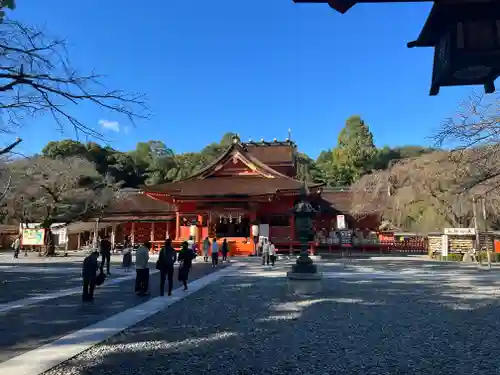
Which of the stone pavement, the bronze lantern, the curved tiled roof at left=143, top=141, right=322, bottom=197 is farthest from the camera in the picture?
the curved tiled roof at left=143, top=141, right=322, bottom=197

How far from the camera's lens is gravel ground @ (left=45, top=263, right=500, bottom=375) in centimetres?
480

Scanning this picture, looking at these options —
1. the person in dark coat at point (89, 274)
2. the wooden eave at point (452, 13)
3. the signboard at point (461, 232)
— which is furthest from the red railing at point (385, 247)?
the wooden eave at point (452, 13)

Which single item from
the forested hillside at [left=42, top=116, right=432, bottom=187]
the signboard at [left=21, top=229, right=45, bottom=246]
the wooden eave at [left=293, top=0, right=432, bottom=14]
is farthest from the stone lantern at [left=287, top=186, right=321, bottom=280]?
the forested hillside at [left=42, top=116, right=432, bottom=187]

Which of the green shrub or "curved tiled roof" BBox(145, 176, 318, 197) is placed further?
"curved tiled roof" BBox(145, 176, 318, 197)

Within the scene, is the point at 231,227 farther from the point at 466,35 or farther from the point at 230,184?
the point at 466,35

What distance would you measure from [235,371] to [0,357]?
3112mm

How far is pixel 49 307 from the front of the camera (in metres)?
8.69

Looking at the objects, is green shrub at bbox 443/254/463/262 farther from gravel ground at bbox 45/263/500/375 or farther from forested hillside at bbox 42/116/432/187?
forested hillside at bbox 42/116/432/187

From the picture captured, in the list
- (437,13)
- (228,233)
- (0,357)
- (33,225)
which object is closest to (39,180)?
(33,225)

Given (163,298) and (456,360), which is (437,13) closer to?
(456,360)

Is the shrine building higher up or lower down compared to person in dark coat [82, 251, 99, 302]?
higher up

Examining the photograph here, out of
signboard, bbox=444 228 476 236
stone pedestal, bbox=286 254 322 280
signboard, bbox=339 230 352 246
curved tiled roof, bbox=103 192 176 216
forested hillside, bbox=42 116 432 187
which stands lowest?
stone pedestal, bbox=286 254 322 280

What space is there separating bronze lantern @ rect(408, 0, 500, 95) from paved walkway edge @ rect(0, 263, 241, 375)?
5.50 meters

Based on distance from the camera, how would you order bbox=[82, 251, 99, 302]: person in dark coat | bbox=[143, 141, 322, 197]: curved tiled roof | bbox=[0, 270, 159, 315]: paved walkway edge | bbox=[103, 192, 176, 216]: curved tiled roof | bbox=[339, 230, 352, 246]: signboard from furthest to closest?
bbox=[103, 192, 176, 216]: curved tiled roof < bbox=[339, 230, 352, 246]: signboard < bbox=[143, 141, 322, 197]: curved tiled roof < bbox=[82, 251, 99, 302]: person in dark coat < bbox=[0, 270, 159, 315]: paved walkway edge
